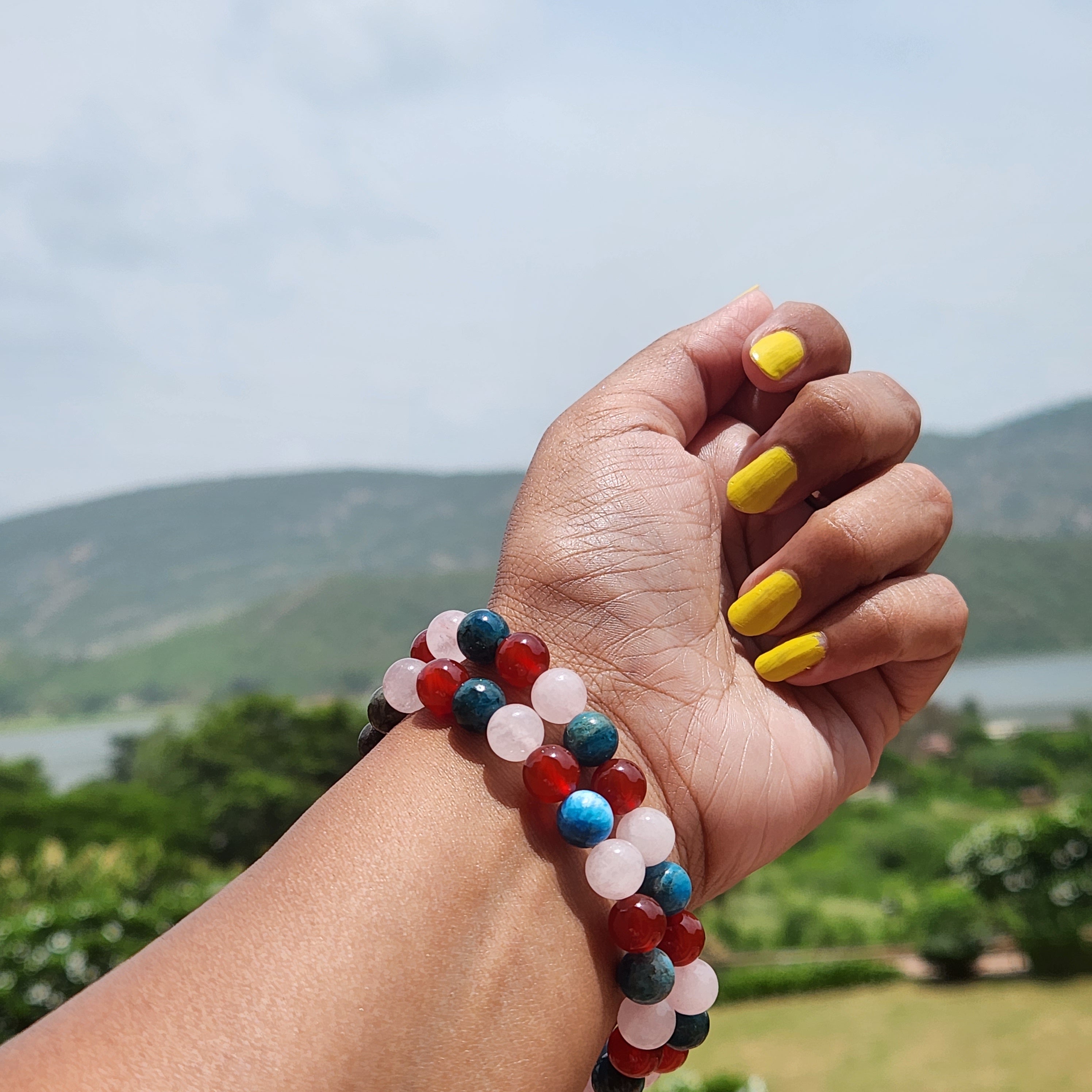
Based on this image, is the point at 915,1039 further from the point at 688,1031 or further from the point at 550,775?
the point at 550,775

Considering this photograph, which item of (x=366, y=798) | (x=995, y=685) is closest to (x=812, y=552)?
(x=366, y=798)

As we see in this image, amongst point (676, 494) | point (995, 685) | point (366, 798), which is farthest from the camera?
point (995, 685)

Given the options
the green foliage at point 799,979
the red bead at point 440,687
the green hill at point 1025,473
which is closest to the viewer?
the red bead at point 440,687

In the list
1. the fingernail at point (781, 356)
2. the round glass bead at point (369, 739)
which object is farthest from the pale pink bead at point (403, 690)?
the fingernail at point (781, 356)

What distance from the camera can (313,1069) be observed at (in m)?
0.91

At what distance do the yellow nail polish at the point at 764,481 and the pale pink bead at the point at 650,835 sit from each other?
544mm

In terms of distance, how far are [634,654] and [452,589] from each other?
157ft

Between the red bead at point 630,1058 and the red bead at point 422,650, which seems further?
the red bead at point 422,650

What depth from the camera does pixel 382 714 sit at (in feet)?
4.35

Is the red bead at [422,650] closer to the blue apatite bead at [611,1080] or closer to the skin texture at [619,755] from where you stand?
the skin texture at [619,755]

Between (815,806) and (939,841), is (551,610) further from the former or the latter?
(939,841)

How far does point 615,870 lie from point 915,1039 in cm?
1610

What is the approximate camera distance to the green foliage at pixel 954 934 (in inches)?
576

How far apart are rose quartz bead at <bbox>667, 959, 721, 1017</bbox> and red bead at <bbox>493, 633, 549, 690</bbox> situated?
1.40ft
